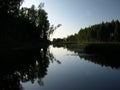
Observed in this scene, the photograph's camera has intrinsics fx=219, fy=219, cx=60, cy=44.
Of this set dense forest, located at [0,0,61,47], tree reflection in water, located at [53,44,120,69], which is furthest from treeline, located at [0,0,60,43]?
tree reflection in water, located at [53,44,120,69]

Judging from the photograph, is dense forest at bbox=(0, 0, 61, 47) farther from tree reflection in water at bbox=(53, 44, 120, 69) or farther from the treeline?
tree reflection in water at bbox=(53, 44, 120, 69)

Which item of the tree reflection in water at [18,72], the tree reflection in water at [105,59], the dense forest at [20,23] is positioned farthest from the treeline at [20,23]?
the tree reflection in water at [18,72]

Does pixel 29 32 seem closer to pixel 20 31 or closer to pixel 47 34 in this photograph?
pixel 20 31

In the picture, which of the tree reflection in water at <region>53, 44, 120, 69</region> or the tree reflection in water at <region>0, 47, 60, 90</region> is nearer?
the tree reflection in water at <region>0, 47, 60, 90</region>

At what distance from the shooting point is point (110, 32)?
469 feet

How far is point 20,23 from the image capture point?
74688 millimetres

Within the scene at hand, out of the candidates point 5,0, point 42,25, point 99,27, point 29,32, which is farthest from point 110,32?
point 5,0

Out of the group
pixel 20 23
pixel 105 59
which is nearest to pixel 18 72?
pixel 105 59

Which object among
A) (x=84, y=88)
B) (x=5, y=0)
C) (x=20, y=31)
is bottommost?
(x=84, y=88)

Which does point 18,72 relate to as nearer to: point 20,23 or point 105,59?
point 105,59

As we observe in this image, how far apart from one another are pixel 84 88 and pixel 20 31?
6295 centimetres

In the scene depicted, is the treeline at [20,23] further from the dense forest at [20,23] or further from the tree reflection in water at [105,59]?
the tree reflection in water at [105,59]

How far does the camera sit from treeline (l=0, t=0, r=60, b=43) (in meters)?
57.8

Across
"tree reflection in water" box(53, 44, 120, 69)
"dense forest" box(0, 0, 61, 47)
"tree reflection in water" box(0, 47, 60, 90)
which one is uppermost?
"dense forest" box(0, 0, 61, 47)
